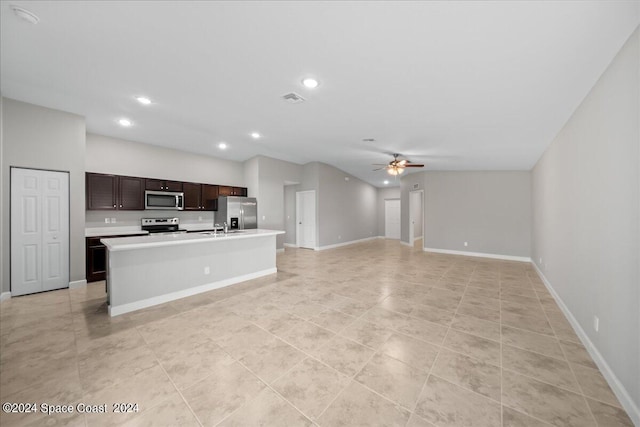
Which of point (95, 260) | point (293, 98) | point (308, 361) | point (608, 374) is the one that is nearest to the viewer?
point (608, 374)

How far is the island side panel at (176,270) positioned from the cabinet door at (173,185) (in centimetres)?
279

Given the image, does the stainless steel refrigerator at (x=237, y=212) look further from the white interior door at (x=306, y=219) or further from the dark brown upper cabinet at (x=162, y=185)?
the white interior door at (x=306, y=219)

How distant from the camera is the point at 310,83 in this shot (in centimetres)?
288

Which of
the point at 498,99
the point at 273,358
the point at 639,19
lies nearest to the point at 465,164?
the point at 498,99

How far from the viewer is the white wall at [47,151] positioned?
364 centimetres

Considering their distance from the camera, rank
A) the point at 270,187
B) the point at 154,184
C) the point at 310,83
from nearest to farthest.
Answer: the point at 310,83 < the point at 154,184 < the point at 270,187

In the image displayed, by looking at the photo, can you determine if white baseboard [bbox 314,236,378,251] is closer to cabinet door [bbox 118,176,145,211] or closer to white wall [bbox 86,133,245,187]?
white wall [bbox 86,133,245,187]

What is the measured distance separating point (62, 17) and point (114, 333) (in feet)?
9.98

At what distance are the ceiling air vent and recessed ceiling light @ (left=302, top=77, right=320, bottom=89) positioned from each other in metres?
0.31

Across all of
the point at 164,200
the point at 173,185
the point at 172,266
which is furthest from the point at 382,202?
the point at 172,266

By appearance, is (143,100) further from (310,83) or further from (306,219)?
(306,219)

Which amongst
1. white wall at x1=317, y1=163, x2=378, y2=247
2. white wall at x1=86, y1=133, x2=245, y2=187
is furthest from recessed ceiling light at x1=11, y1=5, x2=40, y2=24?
white wall at x1=317, y1=163, x2=378, y2=247

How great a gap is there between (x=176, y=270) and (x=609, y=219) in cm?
496

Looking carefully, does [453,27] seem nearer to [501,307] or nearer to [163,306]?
[501,307]
